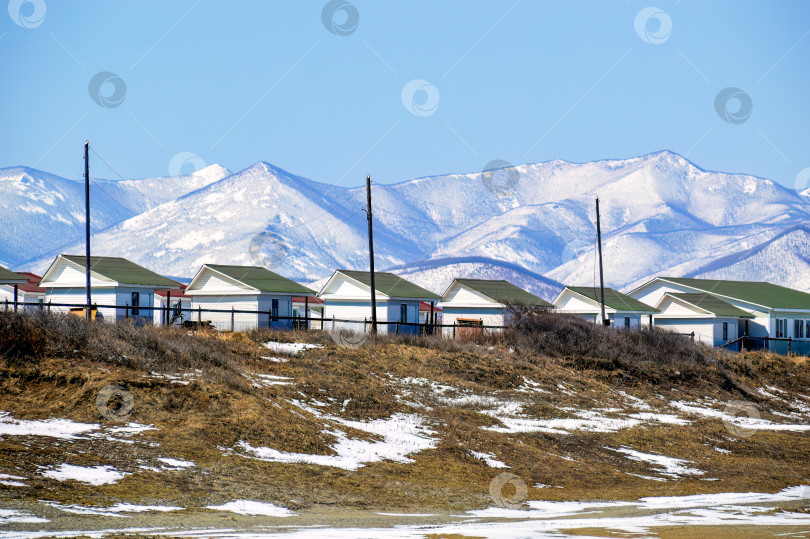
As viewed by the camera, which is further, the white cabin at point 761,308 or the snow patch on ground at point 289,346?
the white cabin at point 761,308

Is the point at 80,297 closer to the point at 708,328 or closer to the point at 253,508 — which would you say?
the point at 708,328

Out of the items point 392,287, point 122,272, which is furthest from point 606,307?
point 122,272

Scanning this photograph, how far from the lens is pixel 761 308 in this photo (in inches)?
2736

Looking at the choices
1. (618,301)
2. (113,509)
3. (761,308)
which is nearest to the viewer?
(113,509)

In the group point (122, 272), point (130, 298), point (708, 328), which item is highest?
point (122, 272)

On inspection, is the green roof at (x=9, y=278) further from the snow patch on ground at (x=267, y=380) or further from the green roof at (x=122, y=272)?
the snow patch on ground at (x=267, y=380)

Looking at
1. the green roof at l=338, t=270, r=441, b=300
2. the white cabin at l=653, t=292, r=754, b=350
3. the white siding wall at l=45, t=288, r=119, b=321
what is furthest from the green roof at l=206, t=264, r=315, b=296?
the white cabin at l=653, t=292, r=754, b=350

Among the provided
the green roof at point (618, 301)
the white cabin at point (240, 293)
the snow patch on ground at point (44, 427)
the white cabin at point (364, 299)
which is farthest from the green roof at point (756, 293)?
the snow patch on ground at point (44, 427)

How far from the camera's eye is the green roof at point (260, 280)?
205 feet

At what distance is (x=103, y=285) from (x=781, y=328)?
48567 mm

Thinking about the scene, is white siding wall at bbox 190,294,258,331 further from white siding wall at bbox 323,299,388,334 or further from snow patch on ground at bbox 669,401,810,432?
snow patch on ground at bbox 669,401,810,432

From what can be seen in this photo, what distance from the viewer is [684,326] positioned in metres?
69.4

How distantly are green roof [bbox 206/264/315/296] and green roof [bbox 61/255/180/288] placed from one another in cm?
366

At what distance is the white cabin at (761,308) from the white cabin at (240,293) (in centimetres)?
3016
